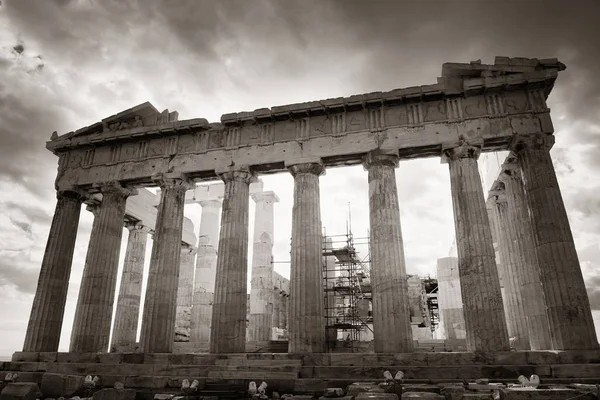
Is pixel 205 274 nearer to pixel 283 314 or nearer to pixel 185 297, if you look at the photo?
pixel 185 297

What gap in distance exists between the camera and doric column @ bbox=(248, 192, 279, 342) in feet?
72.2

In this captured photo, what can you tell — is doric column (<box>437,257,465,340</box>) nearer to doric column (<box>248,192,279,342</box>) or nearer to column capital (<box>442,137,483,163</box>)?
column capital (<box>442,137,483,163</box>)

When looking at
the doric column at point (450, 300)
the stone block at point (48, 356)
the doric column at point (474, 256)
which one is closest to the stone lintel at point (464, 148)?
the doric column at point (474, 256)

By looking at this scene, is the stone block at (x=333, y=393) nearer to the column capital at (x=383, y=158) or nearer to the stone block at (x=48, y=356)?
the column capital at (x=383, y=158)

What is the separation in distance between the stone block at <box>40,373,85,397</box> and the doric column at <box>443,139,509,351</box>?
12032mm

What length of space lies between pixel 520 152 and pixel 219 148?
1269 centimetres

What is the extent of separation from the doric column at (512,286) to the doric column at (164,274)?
1433 centimetres

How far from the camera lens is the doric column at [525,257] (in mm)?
15500

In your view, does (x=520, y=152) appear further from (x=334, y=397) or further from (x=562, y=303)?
(x=334, y=397)

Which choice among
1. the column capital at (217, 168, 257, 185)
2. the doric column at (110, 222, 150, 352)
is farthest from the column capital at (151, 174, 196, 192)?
the doric column at (110, 222, 150, 352)

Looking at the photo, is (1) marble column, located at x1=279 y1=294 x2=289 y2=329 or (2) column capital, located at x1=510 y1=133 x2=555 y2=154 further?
(1) marble column, located at x1=279 y1=294 x2=289 y2=329

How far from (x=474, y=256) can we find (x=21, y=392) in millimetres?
14055

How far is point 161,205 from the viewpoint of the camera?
60.3 ft

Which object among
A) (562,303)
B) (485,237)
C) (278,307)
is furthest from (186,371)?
(278,307)
